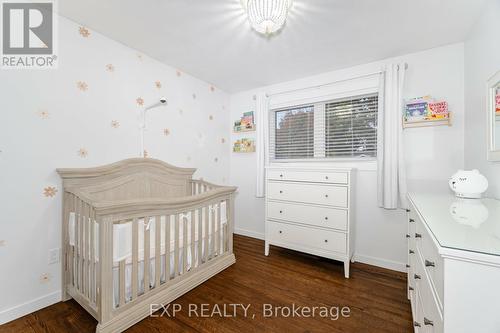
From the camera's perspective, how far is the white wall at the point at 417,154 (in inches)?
77.9

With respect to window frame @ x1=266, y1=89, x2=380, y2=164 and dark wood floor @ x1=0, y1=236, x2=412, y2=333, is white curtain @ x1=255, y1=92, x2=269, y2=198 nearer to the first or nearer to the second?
window frame @ x1=266, y1=89, x2=380, y2=164

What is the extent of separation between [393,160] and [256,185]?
173cm

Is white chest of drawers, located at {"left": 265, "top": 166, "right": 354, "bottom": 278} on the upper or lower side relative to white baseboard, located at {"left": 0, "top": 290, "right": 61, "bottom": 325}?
upper

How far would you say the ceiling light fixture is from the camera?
4.10 ft

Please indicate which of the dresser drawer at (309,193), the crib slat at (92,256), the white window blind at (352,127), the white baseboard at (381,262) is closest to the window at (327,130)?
the white window blind at (352,127)

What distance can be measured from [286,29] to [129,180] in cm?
197

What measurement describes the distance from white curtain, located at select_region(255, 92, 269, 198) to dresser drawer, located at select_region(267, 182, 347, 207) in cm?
44

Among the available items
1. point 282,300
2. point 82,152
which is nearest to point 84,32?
point 82,152

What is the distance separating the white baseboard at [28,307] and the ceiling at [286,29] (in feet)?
7.20

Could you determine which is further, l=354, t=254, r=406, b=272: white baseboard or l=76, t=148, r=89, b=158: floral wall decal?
l=354, t=254, r=406, b=272: white baseboard

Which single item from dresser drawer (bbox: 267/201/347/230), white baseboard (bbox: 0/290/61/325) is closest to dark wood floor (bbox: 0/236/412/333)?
white baseboard (bbox: 0/290/61/325)

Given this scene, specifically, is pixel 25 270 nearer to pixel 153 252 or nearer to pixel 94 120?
pixel 153 252

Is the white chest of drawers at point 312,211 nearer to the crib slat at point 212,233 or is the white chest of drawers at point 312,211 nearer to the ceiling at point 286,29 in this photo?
the crib slat at point 212,233

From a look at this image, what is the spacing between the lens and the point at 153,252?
1601 millimetres
